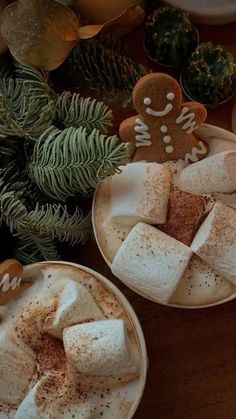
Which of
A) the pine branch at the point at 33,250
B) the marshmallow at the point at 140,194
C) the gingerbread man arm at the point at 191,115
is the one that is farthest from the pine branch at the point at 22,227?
the gingerbread man arm at the point at 191,115

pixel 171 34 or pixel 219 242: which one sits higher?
pixel 171 34

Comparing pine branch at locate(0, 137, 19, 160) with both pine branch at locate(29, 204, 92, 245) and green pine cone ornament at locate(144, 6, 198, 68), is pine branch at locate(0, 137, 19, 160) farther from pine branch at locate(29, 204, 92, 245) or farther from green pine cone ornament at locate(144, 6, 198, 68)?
green pine cone ornament at locate(144, 6, 198, 68)

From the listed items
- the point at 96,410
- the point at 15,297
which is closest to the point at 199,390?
the point at 96,410

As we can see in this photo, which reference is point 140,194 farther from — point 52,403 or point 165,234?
point 52,403

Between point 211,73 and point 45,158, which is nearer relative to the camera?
point 45,158

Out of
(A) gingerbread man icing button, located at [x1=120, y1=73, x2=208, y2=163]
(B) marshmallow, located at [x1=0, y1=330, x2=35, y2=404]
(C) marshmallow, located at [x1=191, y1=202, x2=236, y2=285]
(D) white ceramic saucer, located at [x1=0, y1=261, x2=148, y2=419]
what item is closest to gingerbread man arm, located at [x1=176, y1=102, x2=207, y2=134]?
(A) gingerbread man icing button, located at [x1=120, y1=73, x2=208, y2=163]

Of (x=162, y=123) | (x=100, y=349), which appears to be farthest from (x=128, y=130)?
(x=100, y=349)
